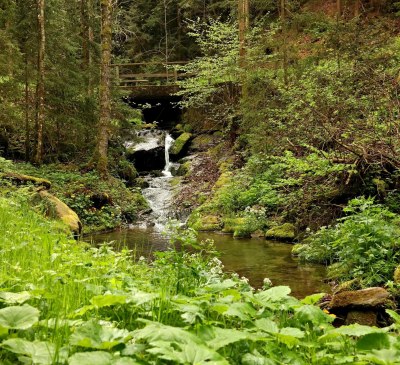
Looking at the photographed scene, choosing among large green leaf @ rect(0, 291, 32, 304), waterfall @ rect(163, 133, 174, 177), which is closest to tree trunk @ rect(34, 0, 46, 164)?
waterfall @ rect(163, 133, 174, 177)

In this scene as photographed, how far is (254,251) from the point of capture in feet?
30.2

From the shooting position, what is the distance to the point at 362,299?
4.55 meters

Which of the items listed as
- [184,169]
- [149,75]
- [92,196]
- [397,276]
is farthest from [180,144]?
[397,276]

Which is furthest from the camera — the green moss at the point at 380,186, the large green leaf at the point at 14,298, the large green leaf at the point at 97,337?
the green moss at the point at 380,186

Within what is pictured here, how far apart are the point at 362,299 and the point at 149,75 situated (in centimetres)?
2470

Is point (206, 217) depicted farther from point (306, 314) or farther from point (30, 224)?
point (306, 314)

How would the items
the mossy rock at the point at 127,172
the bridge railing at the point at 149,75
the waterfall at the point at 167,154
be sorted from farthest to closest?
1. the bridge railing at the point at 149,75
2. the waterfall at the point at 167,154
3. the mossy rock at the point at 127,172

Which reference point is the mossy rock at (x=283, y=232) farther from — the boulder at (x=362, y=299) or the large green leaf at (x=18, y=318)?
the large green leaf at (x=18, y=318)

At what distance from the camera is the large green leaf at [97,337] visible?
1733 mm

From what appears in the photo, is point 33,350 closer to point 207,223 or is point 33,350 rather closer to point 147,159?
point 207,223

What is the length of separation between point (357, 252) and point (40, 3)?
13.7m

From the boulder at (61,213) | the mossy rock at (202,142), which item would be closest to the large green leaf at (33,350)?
the boulder at (61,213)

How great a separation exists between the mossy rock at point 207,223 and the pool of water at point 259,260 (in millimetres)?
805

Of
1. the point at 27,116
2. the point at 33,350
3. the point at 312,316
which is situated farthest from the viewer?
the point at 27,116
